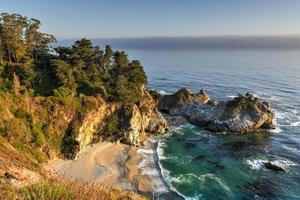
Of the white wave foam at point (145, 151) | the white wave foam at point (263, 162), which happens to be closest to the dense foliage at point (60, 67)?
the white wave foam at point (145, 151)

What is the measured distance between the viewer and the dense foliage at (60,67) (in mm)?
56719

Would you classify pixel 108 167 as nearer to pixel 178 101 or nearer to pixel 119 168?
pixel 119 168

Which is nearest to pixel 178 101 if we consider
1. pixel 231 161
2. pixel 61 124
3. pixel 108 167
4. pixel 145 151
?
pixel 145 151

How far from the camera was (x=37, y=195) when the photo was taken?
956cm

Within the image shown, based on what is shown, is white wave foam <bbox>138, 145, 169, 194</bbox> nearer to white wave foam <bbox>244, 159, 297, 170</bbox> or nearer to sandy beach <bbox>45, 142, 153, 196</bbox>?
sandy beach <bbox>45, 142, 153, 196</bbox>

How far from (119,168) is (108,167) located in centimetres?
166

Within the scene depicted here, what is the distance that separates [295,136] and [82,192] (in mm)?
64161

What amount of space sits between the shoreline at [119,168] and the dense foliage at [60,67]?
437 inches

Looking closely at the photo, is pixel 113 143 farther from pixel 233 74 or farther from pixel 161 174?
pixel 233 74

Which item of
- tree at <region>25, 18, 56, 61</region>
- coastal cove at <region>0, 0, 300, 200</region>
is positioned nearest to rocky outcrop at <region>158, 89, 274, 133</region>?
coastal cove at <region>0, 0, 300, 200</region>

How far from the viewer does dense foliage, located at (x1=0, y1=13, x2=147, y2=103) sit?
56719mm

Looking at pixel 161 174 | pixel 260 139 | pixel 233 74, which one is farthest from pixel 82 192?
pixel 233 74

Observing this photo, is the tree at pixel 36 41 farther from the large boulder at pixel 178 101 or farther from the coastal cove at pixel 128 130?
the large boulder at pixel 178 101

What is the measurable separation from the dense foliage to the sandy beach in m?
11.1
